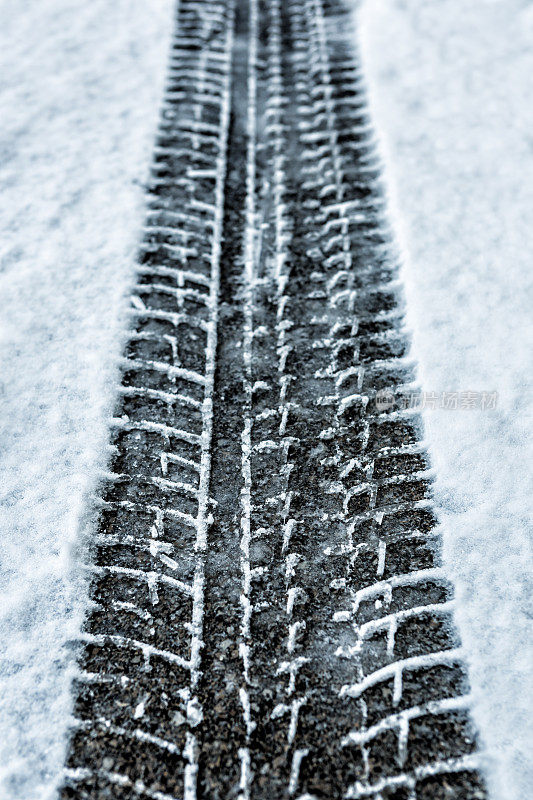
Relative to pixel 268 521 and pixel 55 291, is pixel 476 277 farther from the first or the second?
pixel 55 291

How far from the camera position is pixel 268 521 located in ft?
8.18

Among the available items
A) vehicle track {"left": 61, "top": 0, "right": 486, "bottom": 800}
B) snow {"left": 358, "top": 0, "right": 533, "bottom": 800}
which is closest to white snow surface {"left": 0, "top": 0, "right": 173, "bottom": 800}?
vehicle track {"left": 61, "top": 0, "right": 486, "bottom": 800}

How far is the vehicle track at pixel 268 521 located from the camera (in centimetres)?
197

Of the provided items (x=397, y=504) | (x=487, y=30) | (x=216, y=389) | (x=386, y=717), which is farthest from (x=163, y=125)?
(x=386, y=717)

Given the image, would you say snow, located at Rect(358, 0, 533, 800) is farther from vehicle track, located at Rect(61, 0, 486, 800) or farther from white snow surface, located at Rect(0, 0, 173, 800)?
white snow surface, located at Rect(0, 0, 173, 800)

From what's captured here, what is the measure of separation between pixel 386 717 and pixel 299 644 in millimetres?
358

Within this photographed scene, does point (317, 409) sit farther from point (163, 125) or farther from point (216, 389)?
point (163, 125)

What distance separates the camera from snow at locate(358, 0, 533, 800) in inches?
83.4

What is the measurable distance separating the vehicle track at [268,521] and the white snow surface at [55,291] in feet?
0.35

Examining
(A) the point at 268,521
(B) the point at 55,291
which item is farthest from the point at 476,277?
(B) the point at 55,291

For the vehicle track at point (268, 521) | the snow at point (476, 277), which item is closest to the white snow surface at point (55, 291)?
the vehicle track at point (268, 521)

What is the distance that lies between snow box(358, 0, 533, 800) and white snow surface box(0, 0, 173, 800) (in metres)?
1.37

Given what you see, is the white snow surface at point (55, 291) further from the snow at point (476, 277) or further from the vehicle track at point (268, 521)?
the snow at point (476, 277)

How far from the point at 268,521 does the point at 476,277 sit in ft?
5.53
